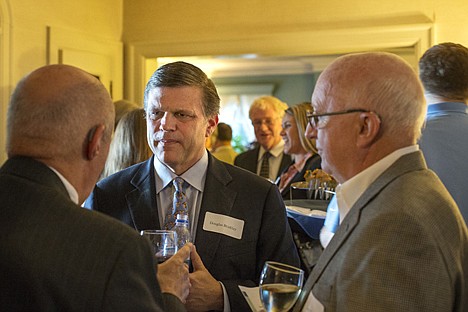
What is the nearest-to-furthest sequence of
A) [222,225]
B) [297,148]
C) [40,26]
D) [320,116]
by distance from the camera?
1. [320,116]
2. [222,225]
3. [297,148]
4. [40,26]

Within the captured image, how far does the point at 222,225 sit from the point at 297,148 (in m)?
2.24

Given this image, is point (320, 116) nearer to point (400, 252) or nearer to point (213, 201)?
point (400, 252)

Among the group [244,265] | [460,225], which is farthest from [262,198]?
[460,225]

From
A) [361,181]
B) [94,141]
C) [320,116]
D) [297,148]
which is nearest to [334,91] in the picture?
[320,116]

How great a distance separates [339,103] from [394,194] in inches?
10.3

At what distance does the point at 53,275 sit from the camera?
1.13 metres

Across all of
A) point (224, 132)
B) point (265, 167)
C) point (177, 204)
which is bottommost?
point (265, 167)

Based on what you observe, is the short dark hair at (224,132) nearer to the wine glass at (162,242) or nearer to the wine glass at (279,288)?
the wine glass at (162,242)

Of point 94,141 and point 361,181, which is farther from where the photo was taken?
point 361,181

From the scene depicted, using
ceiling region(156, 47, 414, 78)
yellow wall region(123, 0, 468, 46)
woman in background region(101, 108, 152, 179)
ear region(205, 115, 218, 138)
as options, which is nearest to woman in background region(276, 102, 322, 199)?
yellow wall region(123, 0, 468, 46)

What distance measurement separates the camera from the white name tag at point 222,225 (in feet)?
6.38

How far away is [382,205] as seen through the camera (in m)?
1.30

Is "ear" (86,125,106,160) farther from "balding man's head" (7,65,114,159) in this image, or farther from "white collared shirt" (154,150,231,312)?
"white collared shirt" (154,150,231,312)

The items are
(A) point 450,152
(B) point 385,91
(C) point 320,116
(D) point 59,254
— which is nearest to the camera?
(D) point 59,254
